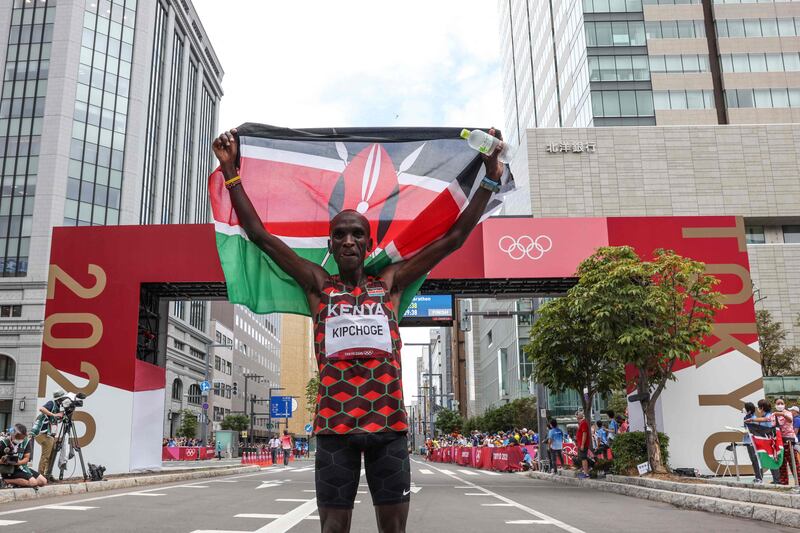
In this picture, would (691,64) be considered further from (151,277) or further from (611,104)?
(151,277)

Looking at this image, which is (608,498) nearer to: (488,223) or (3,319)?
(488,223)

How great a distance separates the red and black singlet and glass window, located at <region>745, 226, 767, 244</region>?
64.3 meters

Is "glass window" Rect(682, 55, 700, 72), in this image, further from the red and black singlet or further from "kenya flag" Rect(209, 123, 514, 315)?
the red and black singlet

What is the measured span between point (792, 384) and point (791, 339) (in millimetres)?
19102

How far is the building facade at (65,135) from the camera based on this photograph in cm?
5191

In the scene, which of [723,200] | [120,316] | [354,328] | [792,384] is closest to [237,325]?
[723,200]

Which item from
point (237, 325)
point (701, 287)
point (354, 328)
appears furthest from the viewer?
point (237, 325)

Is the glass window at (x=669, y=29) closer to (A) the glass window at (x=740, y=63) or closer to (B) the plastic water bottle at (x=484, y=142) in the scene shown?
(A) the glass window at (x=740, y=63)

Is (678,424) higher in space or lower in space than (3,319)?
lower

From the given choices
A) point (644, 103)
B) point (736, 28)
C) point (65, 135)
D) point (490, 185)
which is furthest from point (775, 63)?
point (490, 185)

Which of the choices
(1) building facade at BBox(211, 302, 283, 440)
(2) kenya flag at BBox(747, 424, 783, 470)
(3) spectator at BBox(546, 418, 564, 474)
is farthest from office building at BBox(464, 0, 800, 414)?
(2) kenya flag at BBox(747, 424, 783, 470)

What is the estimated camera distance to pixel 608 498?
13.5 metres

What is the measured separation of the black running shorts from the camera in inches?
138

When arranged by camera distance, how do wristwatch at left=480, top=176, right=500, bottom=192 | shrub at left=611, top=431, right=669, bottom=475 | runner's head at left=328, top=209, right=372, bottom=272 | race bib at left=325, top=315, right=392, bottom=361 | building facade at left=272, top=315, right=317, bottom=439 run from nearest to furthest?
race bib at left=325, top=315, right=392, bottom=361
runner's head at left=328, top=209, right=372, bottom=272
wristwatch at left=480, top=176, right=500, bottom=192
shrub at left=611, top=431, right=669, bottom=475
building facade at left=272, top=315, right=317, bottom=439
